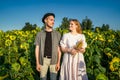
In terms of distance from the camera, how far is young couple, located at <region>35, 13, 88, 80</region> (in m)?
6.53

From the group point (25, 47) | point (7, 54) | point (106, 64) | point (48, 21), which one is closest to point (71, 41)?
point (48, 21)

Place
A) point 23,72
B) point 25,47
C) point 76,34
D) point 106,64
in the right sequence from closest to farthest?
point 76,34, point 23,72, point 106,64, point 25,47

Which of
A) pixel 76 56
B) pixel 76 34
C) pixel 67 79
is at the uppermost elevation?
pixel 76 34

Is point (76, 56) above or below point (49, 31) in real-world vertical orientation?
below

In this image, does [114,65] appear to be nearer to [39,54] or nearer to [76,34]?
[76,34]

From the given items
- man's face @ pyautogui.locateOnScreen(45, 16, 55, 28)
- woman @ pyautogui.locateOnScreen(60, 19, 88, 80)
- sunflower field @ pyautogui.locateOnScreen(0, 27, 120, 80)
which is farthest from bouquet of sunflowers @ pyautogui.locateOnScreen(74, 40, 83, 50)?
man's face @ pyautogui.locateOnScreen(45, 16, 55, 28)

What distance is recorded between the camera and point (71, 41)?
259 inches

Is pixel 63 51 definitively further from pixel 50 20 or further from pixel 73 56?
pixel 50 20

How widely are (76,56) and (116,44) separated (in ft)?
12.0

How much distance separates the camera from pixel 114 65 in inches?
210

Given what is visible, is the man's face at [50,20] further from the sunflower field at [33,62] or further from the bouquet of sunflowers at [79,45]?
the sunflower field at [33,62]

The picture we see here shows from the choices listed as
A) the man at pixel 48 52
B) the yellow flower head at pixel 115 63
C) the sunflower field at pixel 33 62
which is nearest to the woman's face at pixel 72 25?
the man at pixel 48 52

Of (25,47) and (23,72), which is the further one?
(25,47)

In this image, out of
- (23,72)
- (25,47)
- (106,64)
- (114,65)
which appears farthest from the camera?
(25,47)
